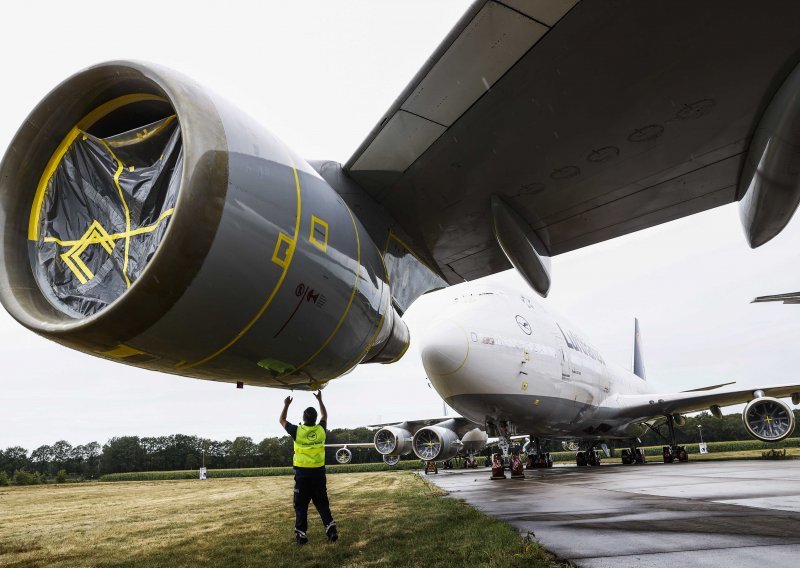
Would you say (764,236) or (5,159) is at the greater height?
(5,159)

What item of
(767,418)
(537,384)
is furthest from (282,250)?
(767,418)

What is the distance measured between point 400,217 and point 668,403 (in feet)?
56.8

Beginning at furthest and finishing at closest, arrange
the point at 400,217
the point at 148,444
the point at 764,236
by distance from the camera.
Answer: the point at 148,444
the point at 400,217
the point at 764,236

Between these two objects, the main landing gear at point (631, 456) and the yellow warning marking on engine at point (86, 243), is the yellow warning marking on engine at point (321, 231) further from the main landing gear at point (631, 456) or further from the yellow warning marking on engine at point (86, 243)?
the main landing gear at point (631, 456)

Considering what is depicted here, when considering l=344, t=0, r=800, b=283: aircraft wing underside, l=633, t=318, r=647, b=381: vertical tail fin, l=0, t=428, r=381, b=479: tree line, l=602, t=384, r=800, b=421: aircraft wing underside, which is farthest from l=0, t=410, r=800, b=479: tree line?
l=344, t=0, r=800, b=283: aircraft wing underside

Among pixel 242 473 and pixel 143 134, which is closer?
pixel 143 134

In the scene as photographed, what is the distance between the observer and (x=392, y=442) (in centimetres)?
2392

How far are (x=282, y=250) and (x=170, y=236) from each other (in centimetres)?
53

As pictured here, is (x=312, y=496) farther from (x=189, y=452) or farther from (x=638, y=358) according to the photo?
(x=189, y=452)

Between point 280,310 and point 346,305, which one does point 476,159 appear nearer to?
point 346,305

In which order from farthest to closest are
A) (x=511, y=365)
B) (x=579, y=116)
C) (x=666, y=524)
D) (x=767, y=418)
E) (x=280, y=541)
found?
(x=767, y=418) → (x=511, y=365) → (x=280, y=541) → (x=666, y=524) → (x=579, y=116)

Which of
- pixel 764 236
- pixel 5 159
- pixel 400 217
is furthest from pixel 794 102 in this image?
pixel 5 159

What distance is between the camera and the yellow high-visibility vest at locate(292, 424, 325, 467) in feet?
17.2

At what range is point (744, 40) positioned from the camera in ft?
8.74
